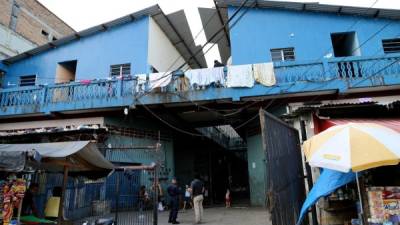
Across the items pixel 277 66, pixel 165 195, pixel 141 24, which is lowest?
pixel 165 195

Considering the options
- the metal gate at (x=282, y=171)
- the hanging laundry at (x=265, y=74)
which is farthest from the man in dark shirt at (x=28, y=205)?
the hanging laundry at (x=265, y=74)

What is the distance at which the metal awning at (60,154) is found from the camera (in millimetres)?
6395

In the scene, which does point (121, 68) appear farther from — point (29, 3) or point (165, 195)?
point (29, 3)

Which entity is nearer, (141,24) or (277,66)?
(277,66)

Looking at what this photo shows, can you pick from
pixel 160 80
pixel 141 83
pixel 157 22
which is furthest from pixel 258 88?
pixel 157 22

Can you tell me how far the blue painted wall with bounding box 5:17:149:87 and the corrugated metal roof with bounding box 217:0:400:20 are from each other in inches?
193

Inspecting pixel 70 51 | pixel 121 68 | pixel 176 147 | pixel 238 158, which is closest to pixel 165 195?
pixel 176 147

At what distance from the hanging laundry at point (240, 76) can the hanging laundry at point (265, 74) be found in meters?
0.23

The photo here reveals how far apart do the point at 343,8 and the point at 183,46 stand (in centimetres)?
1044

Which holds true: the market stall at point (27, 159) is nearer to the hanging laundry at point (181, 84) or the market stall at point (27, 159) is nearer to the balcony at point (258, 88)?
the balcony at point (258, 88)

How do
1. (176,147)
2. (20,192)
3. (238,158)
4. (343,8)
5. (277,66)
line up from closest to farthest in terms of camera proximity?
(20,192)
(277,66)
(343,8)
(176,147)
(238,158)

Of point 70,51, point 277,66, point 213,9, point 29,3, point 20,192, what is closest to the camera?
point 20,192

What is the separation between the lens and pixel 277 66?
43.1 feet

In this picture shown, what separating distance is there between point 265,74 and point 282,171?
8.51 m
